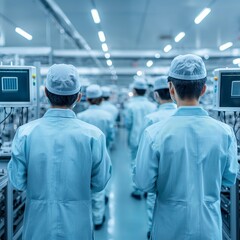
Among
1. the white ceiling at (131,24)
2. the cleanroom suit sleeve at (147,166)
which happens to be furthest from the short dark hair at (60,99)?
the white ceiling at (131,24)

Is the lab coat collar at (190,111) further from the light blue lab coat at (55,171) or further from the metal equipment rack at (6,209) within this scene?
the metal equipment rack at (6,209)

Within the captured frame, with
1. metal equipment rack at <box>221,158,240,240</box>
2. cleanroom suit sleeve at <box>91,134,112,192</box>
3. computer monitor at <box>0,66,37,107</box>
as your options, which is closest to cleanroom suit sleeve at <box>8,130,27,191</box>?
cleanroom suit sleeve at <box>91,134,112,192</box>

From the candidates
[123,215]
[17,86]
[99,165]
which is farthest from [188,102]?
[123,215]

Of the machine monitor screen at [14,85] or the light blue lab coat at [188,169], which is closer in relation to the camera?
the light blue lab coat at [188,169]

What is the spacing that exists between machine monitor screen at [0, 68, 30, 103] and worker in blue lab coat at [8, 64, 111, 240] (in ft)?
2.60

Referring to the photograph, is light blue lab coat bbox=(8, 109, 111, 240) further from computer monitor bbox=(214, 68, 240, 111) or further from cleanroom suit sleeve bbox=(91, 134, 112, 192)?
computer monitor bbox=(214, 68, 240, 111)

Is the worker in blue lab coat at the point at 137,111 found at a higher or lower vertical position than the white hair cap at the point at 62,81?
lower

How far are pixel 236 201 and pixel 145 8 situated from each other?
4.22m

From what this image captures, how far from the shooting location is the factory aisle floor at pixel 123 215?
107 inches

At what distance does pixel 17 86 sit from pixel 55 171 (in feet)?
3.28

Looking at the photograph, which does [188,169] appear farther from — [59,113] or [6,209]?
[6,209]

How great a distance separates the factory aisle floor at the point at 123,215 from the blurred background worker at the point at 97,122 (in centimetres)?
12

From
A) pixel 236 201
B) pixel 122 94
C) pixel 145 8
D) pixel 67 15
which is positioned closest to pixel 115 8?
pixel 145 8

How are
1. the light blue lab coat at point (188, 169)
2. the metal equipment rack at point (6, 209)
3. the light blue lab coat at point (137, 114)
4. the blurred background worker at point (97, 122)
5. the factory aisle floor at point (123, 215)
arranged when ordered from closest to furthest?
1. the light blue lab coat at point (188, 169)
2. the metal equipment rack at point (6, 209)
3. the factory aisle floor at point (123, 215)
4. the blurred background worker at point (97, 122)
5. the light blue lab coat at point (137, 114)
